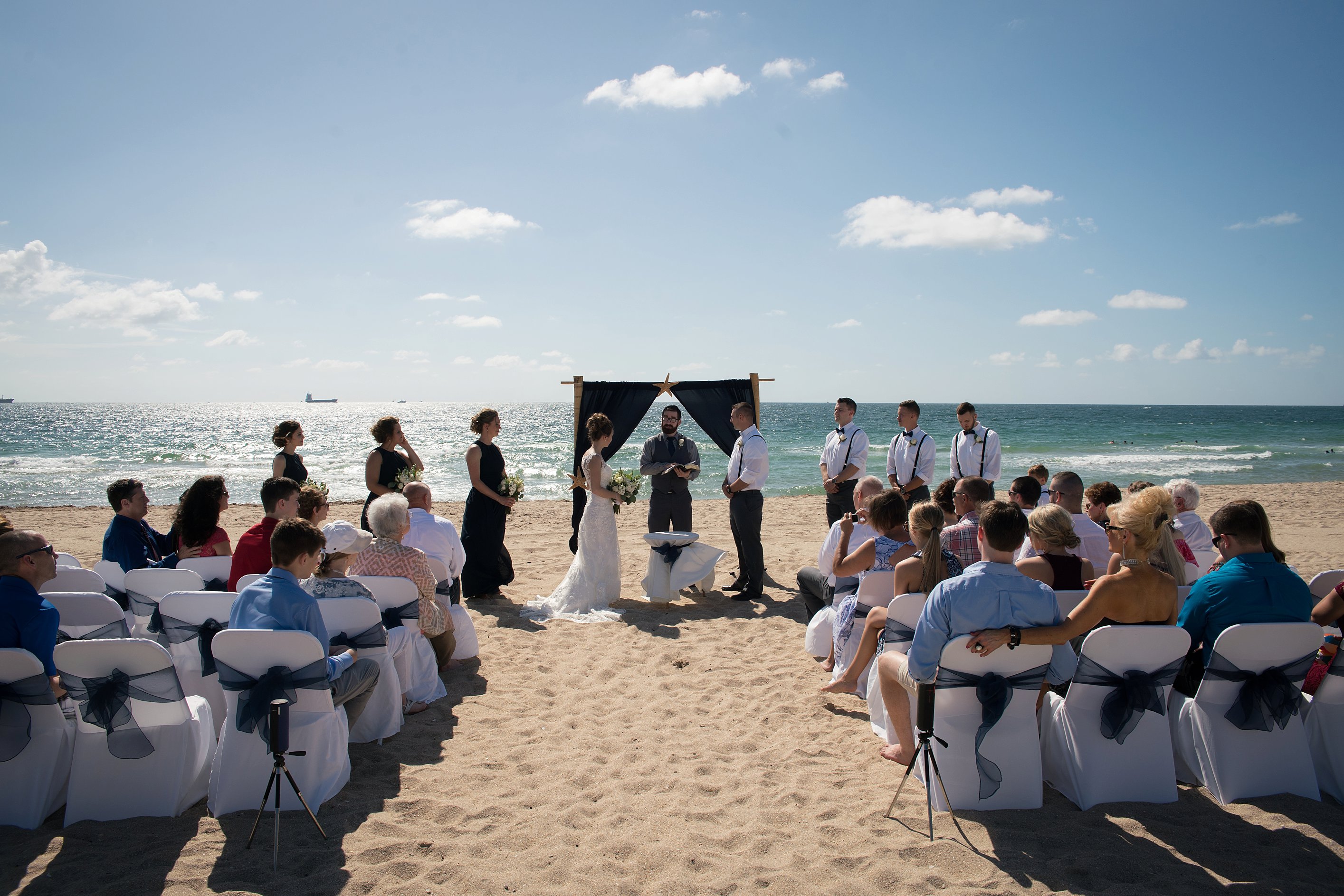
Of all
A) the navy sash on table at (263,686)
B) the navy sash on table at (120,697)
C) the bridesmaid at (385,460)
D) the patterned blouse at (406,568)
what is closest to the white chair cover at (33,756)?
the navy sash on table at (120,697)

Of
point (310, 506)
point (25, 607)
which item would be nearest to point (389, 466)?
point (310, 506)

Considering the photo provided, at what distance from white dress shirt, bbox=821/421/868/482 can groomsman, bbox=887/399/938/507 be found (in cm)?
39

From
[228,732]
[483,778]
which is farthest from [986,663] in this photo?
[228,732]

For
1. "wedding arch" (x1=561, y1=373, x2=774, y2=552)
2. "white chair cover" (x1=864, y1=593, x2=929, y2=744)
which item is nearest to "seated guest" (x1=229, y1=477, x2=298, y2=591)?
"white chair cover" (x1=864, y1=593, x2=929, y2=744)

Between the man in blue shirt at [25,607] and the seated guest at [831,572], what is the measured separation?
12.0ft

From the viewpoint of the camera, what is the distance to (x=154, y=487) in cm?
2184

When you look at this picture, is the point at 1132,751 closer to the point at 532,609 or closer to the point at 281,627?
the point at 281,627

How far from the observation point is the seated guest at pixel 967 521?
412cm

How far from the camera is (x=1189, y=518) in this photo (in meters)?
4.87

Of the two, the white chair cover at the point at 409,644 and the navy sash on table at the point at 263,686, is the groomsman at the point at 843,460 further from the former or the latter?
the navy sash on table at the point at 263,686

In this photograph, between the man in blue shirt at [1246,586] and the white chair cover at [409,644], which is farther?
the white chair cover at [409,644]

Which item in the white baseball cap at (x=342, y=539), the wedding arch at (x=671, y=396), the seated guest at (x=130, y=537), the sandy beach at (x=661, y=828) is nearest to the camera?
the sandy beach at (x=661, y=828)

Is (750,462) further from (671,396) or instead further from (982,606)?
(982,606)

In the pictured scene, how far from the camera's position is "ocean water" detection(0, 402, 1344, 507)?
2211cm
